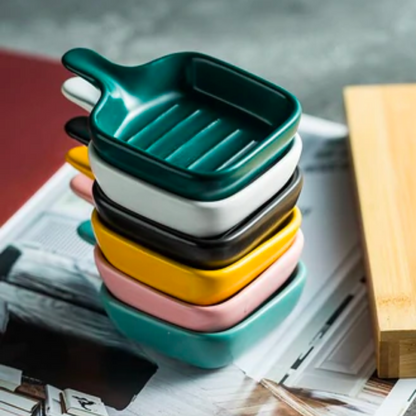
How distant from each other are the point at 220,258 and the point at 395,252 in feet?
0.43

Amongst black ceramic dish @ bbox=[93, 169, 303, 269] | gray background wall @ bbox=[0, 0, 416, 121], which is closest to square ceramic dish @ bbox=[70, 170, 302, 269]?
black ceramic dish @ bbox=[93, 169, 303, 269]

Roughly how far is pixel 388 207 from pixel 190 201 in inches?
7.0

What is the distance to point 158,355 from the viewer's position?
0.54 metres

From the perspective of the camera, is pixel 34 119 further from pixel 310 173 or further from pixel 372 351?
pixel 372 351

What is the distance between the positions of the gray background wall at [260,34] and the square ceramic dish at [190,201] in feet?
1.17

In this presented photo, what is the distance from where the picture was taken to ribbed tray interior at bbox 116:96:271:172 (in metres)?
0.48

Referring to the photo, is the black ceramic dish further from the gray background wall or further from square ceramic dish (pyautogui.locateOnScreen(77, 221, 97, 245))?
the gray background wall

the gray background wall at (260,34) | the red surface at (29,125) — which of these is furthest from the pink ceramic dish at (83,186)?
the gray background wall at (260,34)

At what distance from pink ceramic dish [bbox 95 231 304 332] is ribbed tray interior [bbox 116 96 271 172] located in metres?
0.07

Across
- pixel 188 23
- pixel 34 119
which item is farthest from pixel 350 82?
pixel 34 119

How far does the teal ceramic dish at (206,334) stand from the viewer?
503mm

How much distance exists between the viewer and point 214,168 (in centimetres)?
47

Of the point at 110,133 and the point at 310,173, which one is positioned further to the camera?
the point at 310,173

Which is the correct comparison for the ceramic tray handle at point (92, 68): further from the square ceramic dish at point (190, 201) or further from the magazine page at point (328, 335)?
the magazine page at point (328, 335)
